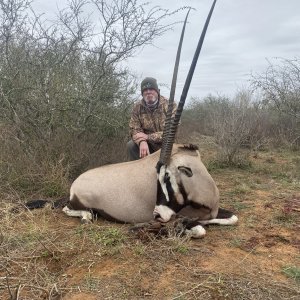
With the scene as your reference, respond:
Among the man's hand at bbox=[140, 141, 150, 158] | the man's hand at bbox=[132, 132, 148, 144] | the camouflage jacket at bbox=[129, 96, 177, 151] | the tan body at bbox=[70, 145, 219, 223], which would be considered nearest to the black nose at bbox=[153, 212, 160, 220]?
the tan body at bbox=[70, 145, 219, 223]

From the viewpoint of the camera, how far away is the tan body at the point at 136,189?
403 cm

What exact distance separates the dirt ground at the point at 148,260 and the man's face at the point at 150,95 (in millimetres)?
1974

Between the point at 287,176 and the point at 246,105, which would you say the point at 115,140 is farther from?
the point at 246,105

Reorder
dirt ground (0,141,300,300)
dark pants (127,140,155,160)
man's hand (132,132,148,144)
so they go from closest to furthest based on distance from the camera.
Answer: dirt ground (0,141,300,300), man's hand (132,132,148,144), dark pants (127,140,155,160)

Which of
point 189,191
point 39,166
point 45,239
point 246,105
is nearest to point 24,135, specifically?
point 39,166

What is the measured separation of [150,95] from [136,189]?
5.60 feet

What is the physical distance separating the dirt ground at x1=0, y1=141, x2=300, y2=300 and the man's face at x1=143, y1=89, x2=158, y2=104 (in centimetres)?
197

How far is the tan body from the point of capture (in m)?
4.03

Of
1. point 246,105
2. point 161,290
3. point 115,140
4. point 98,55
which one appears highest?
point 98,55

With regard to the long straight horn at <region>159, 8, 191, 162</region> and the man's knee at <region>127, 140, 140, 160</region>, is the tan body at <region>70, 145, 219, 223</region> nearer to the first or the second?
the long straight horn at <region>159, 8, 191, 162</region>

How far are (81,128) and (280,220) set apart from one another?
3157 mm

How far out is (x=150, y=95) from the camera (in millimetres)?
5527

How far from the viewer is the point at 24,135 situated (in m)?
5.77

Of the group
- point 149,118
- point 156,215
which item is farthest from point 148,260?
point 149,118
